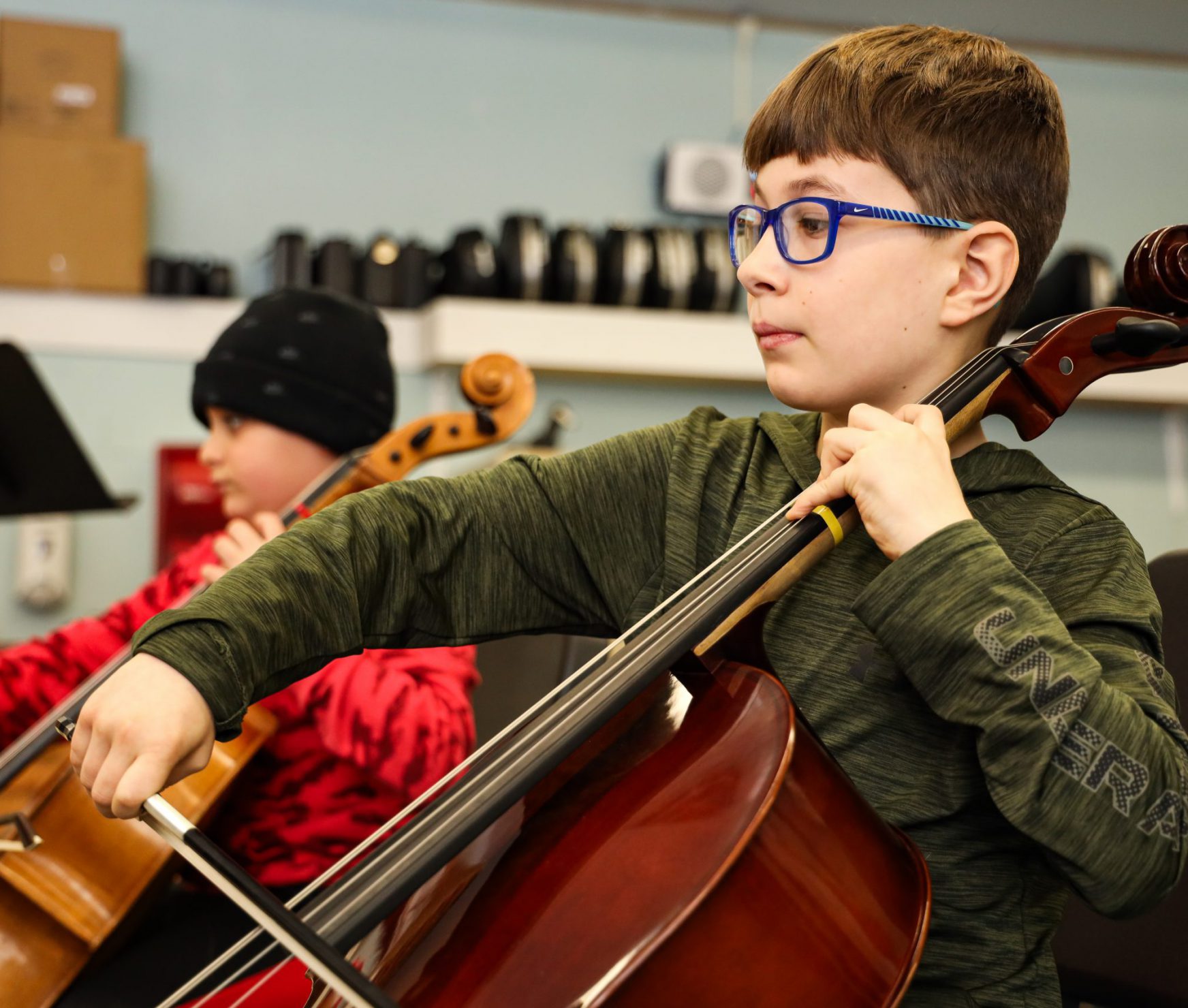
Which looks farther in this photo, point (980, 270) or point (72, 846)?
point (72, 846)

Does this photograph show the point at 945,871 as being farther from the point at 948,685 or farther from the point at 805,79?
the point at 805,79

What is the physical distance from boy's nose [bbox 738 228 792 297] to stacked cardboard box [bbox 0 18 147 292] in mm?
2453

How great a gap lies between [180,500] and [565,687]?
2.52 metres

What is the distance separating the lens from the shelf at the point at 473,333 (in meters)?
2.99

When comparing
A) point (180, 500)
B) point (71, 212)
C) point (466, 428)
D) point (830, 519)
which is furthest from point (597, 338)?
point (830, 519)

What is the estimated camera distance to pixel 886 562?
0.83 metres

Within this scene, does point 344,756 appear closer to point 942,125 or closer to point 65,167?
point 942,125

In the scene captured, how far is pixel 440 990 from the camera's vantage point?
0.64 m

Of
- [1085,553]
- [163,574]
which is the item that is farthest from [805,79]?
[163,574]

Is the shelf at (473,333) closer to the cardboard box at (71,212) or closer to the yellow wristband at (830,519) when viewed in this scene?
the cardboard box at (71,212)

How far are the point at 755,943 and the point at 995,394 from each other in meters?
0.40

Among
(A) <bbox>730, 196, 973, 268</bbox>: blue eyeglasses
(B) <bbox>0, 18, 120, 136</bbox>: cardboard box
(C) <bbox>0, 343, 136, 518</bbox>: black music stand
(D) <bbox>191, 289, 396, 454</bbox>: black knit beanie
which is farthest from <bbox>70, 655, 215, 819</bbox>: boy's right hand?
(B) <bbox>0, 18, 120, 136</bbox>: cardboard box

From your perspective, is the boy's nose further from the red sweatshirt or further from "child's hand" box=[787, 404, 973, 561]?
the red sweatshirt

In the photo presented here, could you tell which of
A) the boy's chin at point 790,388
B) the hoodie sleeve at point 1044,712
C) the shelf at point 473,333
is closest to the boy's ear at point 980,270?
the boy's chin at point 790,388
